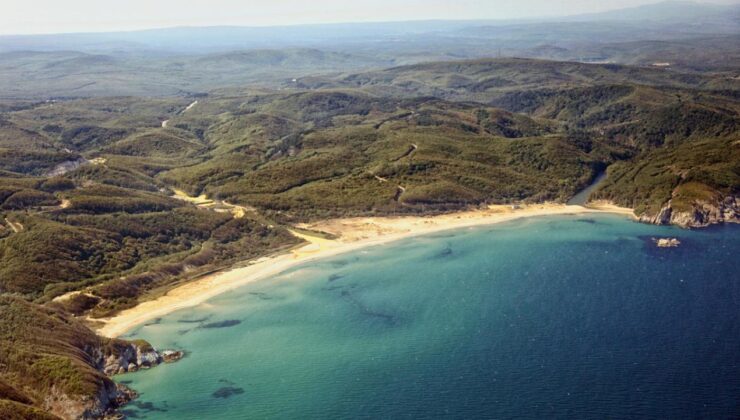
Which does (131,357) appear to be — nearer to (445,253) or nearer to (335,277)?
(335,277)

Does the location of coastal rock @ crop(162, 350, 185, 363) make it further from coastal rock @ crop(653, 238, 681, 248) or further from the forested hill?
coastal rock @ crop(653, 238, 681, 248)

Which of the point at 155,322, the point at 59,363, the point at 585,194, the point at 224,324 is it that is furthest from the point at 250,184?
the point at 59,363

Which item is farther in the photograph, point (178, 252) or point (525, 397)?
point (178, 252)

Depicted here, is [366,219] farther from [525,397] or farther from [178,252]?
[525,397]

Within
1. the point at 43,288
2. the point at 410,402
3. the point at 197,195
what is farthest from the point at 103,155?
the point at 410,402

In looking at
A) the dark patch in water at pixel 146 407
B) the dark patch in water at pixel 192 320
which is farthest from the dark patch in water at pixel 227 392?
the dark patch in water at pixel 192 320

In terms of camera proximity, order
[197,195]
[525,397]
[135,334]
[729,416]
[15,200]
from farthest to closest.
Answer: [197,195]
[15,200]
[135,334]
[525,397]
[729,416]
